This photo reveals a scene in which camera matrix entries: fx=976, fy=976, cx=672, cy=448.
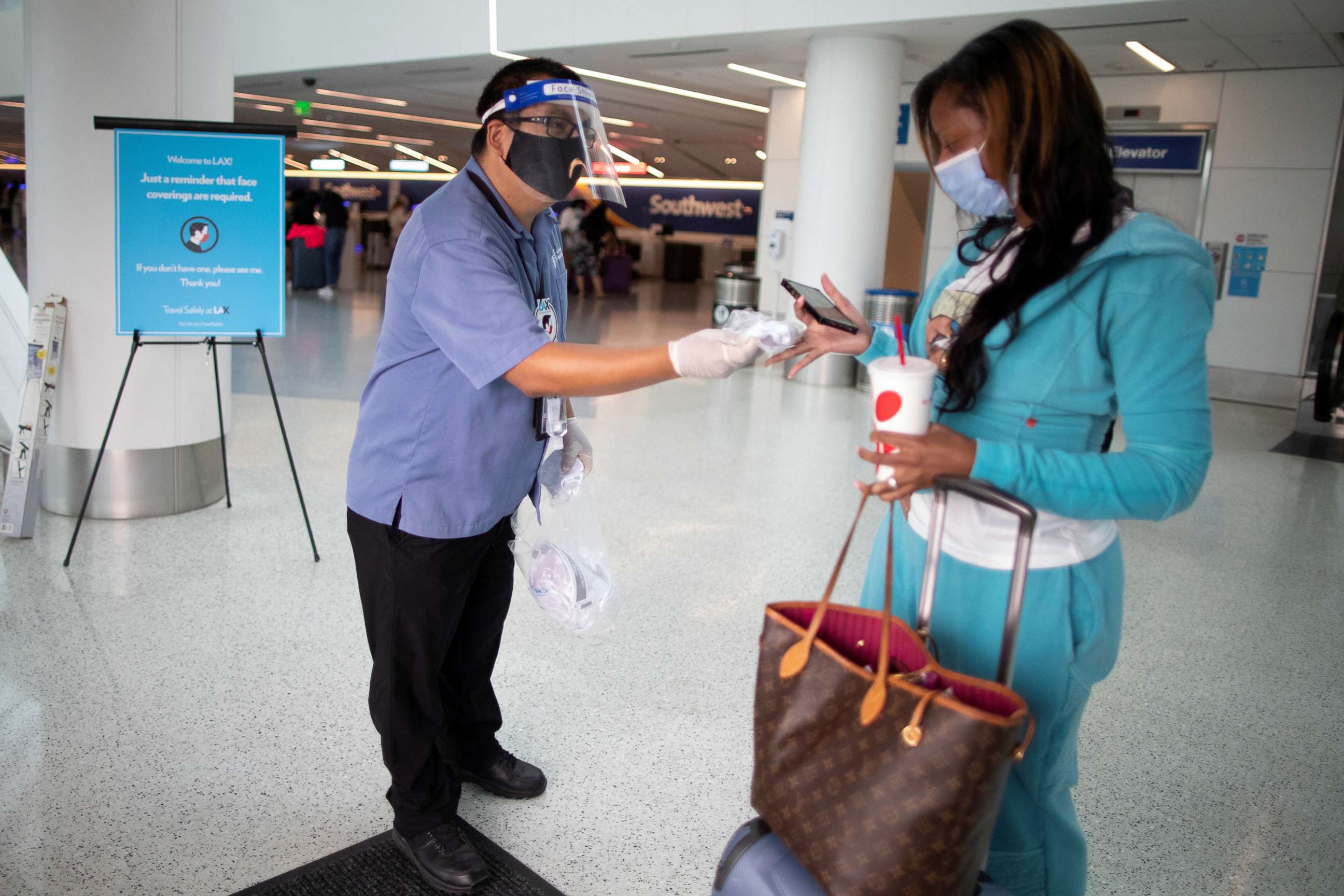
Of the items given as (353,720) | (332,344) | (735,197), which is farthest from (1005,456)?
(735,197)

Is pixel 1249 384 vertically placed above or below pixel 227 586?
above

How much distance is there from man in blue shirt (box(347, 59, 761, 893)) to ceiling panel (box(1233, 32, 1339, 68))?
7764 millimetres

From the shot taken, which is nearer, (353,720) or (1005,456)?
(1005,456)

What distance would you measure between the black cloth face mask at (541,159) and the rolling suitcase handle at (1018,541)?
37.4 inches

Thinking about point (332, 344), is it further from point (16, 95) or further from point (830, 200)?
point (830, 200)

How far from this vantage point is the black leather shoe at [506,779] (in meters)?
2.29

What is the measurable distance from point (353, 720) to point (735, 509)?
2.40m

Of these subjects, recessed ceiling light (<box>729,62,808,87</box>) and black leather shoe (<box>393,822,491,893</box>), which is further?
recessed ceiling light (<box>729,62,808,87</box>)

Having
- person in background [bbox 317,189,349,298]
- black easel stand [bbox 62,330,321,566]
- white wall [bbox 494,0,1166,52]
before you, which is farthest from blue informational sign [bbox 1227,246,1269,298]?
person in background [bbox 317,189,349,298]

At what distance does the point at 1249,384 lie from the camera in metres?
9.10

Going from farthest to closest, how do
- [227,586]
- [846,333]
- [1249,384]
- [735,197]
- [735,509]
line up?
A: [735,197], [1249,384], [735,509], [227,586], [846,333]

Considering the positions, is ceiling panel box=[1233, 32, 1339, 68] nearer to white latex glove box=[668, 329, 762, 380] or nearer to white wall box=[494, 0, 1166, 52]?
white wall box=[494, 0, 1166, 52]

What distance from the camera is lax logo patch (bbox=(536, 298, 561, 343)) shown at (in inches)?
75.3

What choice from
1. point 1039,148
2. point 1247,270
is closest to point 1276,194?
point 1247,270
